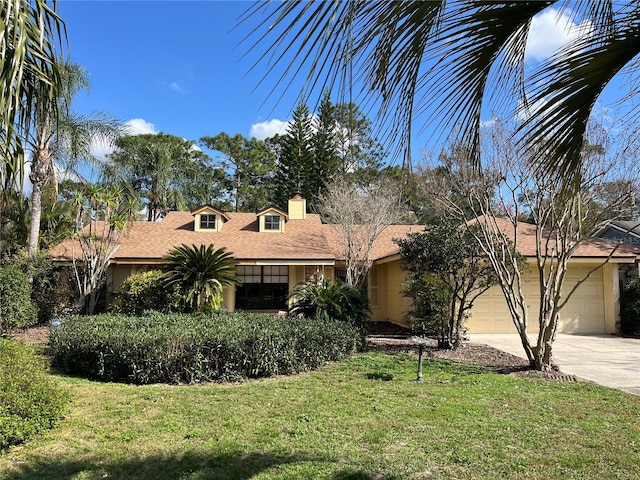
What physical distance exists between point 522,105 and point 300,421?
4.56m

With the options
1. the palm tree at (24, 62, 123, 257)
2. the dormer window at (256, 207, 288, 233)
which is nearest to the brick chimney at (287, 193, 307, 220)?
the dormer window at (256, 207, 288, 233)

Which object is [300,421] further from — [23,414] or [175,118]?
[175,118]

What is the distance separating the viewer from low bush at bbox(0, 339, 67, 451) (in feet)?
15.1

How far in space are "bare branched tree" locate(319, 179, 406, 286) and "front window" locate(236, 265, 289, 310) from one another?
2.60m

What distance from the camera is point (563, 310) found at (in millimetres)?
14586

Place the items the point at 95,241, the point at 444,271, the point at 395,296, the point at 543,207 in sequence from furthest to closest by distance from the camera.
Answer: the point at 395,296
the point at 95,241
the point at 444,271
the point at 543,207

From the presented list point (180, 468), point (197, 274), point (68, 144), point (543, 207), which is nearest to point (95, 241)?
point (68, 144)

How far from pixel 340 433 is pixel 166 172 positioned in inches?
983

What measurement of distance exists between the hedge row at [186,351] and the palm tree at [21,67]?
18.9 ft

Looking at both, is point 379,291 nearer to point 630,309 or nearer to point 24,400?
point 630,309

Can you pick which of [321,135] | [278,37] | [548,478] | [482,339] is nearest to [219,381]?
[548,478]

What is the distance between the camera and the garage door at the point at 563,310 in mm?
14352

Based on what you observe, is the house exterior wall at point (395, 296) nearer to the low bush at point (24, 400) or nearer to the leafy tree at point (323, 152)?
the leafy tree at point (323, 152)

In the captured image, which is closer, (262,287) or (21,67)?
(21,67)
